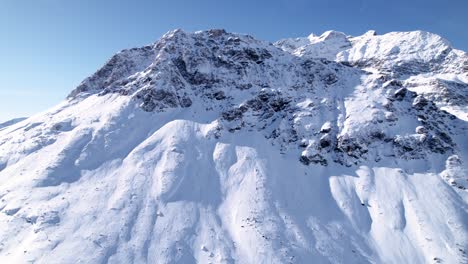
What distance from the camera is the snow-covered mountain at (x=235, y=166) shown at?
91.5 ft

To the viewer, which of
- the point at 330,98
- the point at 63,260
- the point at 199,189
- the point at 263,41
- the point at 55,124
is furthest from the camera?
the point at 263,41

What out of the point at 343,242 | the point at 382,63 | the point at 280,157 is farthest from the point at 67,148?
the point at 382,63

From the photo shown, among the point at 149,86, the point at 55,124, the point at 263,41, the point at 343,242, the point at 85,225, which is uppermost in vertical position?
the point at 263,41

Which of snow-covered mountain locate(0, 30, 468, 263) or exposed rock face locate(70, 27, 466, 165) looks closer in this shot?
snow-covered mountain locate(0, 30, 468, 263)

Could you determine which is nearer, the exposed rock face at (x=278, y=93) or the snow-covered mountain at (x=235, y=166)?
the snow-covered mountain at (x=235, y=166)

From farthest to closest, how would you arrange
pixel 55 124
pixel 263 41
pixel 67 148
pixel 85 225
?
pixel 263 41, pixel 55 124, pixel 67 148, pixel 85 225

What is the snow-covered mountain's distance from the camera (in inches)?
1097

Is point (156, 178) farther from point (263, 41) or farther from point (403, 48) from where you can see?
point (403, 48)

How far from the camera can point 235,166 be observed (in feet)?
129

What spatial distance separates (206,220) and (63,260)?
13.2 meters

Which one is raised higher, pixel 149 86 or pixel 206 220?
pixel 149 86

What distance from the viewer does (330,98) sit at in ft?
174

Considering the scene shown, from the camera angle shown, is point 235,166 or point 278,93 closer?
point 235,166

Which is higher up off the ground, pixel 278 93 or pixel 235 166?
pixel 278 93
